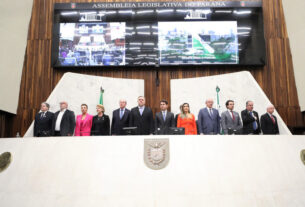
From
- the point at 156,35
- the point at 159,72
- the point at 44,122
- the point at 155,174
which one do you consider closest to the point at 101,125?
the point at 44,122

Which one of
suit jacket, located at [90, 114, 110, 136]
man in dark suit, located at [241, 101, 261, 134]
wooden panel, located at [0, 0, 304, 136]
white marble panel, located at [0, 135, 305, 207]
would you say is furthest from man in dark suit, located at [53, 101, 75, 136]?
man in dark suit, located at [241, 101, 261, 134]

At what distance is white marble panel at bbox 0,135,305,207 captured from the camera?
3.13 metres

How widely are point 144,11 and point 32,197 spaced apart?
495cm

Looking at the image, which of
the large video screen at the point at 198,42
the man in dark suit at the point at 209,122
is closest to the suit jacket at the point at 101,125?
the man in dark suit at the point at 209,122

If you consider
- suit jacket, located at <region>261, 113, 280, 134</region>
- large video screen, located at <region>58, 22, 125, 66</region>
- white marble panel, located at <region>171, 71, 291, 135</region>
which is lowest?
suit jacket, located at <region>261, 113, 280, 134</region>

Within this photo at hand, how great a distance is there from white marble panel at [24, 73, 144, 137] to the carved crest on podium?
320 centimetres

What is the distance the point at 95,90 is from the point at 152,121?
2.52m

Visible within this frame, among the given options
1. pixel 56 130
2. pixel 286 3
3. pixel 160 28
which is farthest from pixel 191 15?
pixel 56 130

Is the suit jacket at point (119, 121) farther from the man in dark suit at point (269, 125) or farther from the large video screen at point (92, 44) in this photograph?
the large video screen at point (92, 44)

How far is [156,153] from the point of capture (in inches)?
131

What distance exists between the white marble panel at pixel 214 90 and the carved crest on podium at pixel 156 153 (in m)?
3.07

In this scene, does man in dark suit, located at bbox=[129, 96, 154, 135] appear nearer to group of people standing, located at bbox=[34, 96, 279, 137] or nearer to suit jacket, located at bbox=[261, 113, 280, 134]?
group of people standing, located at bbox=[34, 96, 279, 137]

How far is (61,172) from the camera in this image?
3307 millimetres

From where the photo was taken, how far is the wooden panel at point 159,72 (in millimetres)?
6602
